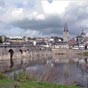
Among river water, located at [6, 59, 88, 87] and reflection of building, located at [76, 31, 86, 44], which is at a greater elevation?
reflection of building, located at [76, 31, 86, 44]

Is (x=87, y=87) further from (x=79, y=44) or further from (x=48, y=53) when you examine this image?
(x=79, y=44)

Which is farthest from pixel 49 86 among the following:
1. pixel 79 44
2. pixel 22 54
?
pixel 79 44

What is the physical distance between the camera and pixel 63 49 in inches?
5837

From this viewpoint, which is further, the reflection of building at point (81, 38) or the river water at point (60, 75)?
the reflection of building at point (81, 38)

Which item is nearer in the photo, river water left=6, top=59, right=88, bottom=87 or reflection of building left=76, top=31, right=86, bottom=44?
river water left=6, top=59, right=88, bottom=87

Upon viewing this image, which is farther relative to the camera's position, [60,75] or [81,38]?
[81,38]

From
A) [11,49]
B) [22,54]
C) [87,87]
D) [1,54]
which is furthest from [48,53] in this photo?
[87,87]

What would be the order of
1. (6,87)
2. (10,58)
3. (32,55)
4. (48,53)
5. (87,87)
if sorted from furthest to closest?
(48,53)
(32,55)
(10,58)
(87,87)
(6,87)

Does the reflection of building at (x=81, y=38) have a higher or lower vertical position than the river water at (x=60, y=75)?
higher

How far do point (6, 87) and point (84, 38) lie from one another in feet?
546

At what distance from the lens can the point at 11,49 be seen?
299 feet

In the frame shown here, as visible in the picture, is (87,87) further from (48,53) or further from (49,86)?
(48,53)

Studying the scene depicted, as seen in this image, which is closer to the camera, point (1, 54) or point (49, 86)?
point (49, 86)

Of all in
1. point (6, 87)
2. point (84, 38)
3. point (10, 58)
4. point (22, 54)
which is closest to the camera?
point (6, 87)
